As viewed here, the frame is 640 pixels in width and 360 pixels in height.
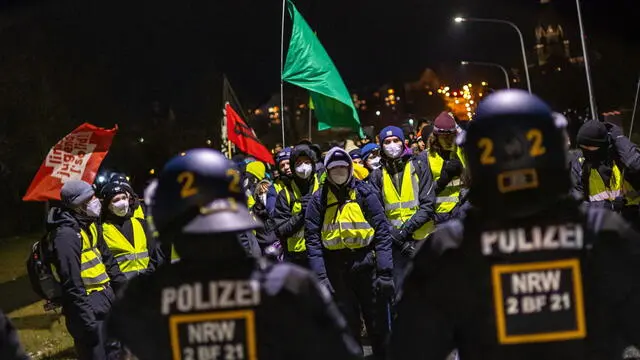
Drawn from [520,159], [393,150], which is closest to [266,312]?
[520,159]

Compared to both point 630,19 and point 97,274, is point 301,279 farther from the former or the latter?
point 630,19

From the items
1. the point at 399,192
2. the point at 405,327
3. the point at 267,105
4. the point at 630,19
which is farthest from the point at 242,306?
the point at 267,105

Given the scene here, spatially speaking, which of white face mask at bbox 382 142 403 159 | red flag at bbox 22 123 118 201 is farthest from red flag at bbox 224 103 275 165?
white face mask at bbox 382 142 403 159

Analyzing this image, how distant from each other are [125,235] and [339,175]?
2292 mm

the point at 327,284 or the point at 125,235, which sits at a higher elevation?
the point at 125,235

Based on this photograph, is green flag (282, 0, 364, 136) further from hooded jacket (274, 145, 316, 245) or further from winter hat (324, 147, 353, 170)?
winter hat (324, 147, 353, 170)

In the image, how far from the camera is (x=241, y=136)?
1270 cm

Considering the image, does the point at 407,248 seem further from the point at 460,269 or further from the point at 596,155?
the point at 460,269

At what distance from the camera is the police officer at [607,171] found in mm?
8102

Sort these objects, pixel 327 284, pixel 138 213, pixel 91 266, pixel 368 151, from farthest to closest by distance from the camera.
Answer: pixel 368 151 → pixel 138 213 → pixel 327 284 → pixel 91 266

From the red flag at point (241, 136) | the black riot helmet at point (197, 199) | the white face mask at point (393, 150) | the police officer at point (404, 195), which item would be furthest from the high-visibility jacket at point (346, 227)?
the red flag at point (241, 136)

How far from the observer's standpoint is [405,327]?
9.01 ft

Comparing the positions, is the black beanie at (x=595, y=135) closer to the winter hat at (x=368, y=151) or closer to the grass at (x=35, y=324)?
the winter hat at (x=368, y=151)

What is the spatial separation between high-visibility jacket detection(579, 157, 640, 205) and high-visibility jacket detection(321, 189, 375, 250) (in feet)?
8.78
